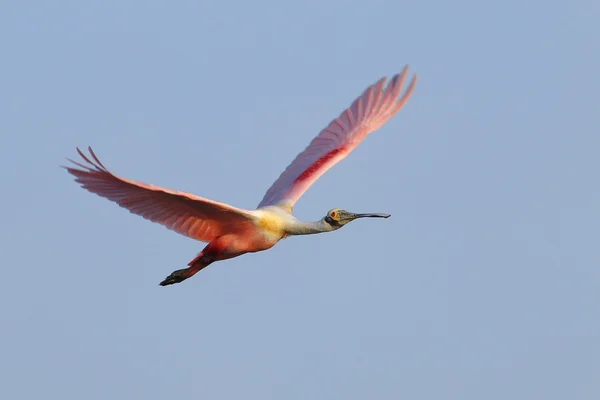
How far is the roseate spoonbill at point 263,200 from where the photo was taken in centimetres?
1591

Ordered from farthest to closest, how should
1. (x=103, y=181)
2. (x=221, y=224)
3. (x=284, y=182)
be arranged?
1. (x=284, y=182)
2. (x=221, y=224)
3. (x=103, y=181)

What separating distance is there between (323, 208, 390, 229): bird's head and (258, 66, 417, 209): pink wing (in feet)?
4.38

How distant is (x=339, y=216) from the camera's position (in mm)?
17641

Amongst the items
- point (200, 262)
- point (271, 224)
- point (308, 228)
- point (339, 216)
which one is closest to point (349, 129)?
point (339, 216)

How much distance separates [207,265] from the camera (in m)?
17.3

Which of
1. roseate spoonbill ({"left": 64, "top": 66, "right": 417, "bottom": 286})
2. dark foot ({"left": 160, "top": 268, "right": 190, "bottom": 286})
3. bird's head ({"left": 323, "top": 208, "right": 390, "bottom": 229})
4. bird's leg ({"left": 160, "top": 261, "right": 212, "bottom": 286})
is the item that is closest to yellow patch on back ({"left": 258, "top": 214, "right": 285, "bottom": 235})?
roseate spoonbill ({"left": 64, "top": 66, "right": 417, "bottom": 286})

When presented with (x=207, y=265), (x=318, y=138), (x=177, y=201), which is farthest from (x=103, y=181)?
(x=318, y=138)

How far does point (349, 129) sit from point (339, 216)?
8.44 feet

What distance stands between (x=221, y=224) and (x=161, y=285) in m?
1.24

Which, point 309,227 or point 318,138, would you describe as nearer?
point 309,227

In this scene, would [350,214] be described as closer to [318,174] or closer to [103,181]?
[318,174]

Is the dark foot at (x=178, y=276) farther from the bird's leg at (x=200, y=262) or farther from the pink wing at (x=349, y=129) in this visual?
the pink wing at (x=349, y=129)

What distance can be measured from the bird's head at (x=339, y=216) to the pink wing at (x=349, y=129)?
134 cm

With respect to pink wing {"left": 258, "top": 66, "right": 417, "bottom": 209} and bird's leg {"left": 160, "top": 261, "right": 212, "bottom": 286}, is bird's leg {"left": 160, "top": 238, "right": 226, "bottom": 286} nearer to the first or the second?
bird's leg {"left": 160, "top": 261, "right": 212, "bottom": 286}
